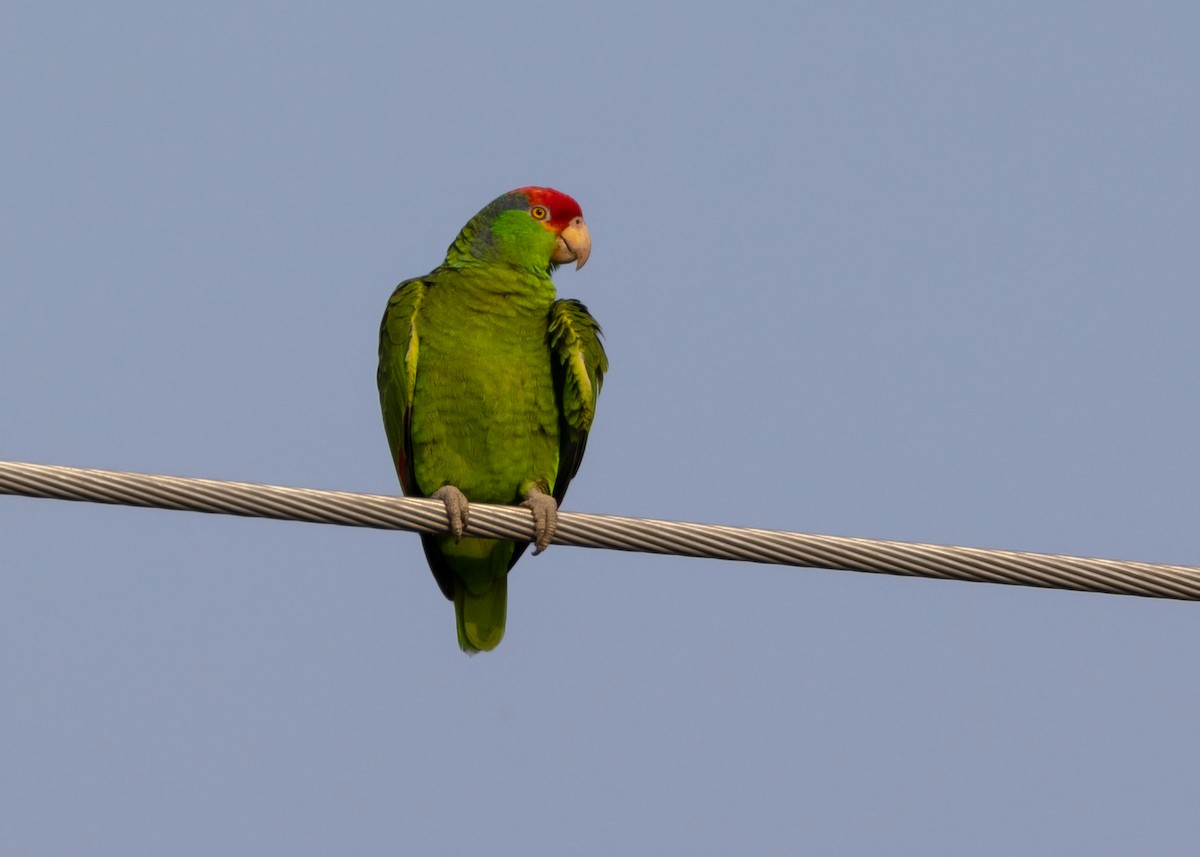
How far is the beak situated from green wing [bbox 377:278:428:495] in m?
0.68

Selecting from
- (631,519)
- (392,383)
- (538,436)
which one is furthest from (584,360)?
(631,519)

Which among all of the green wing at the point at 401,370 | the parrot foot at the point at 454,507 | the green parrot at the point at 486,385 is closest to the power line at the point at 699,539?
the parrot foot at the point at 454,507

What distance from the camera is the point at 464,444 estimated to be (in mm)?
5875

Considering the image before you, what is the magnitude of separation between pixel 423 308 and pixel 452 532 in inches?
54.0

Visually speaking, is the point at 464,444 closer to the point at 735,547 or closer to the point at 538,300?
the point at 538,300

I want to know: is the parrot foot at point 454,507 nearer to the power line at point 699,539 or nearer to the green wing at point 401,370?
the green wing at point 401,370

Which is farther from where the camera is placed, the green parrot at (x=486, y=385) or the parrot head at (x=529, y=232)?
the parrot head at (x=529, y=232)

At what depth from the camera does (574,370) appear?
5.93 meters

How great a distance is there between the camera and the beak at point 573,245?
21.3ft

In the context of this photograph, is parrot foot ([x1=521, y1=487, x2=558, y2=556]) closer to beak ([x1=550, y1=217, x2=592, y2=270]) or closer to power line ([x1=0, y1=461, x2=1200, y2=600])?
power line ([x1=0, y1=461, x2=1200, y2=600])

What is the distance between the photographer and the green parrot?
5.86 metres

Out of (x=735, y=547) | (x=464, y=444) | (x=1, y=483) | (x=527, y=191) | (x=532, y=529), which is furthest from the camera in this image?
(x=527, y=191)

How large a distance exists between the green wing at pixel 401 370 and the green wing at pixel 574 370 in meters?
0.58

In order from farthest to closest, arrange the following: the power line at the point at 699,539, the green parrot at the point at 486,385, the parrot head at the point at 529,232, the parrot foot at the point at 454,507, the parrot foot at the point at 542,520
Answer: the parrot head at the point at 529,232 < the green parrot at the point at 486,385 < the parrot foot at the point at 454,507 < the parrot foot at the point at 542,520 < the power line at the point at 699,539
